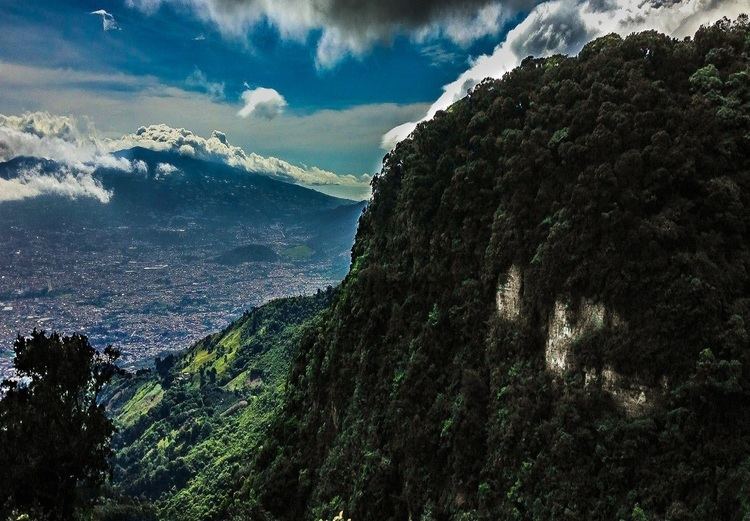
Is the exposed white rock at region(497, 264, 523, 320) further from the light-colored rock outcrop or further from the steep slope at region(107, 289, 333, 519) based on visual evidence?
the steep slope at region(107, 289, 333, 519)

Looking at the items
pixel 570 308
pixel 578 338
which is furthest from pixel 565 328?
pixel 578 338

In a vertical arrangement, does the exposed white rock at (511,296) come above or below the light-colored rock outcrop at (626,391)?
above

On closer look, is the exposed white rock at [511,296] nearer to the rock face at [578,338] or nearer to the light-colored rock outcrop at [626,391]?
the rock face at [578,338]

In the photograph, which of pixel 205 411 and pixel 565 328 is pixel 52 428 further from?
pixel 205 411

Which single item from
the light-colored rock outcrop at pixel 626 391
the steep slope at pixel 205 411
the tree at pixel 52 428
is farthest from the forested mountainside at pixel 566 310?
the steep slope at pixel 205 411

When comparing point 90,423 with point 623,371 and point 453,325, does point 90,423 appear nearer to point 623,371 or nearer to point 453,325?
point 453,325

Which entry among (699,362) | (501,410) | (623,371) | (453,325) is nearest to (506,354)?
(501,410)
